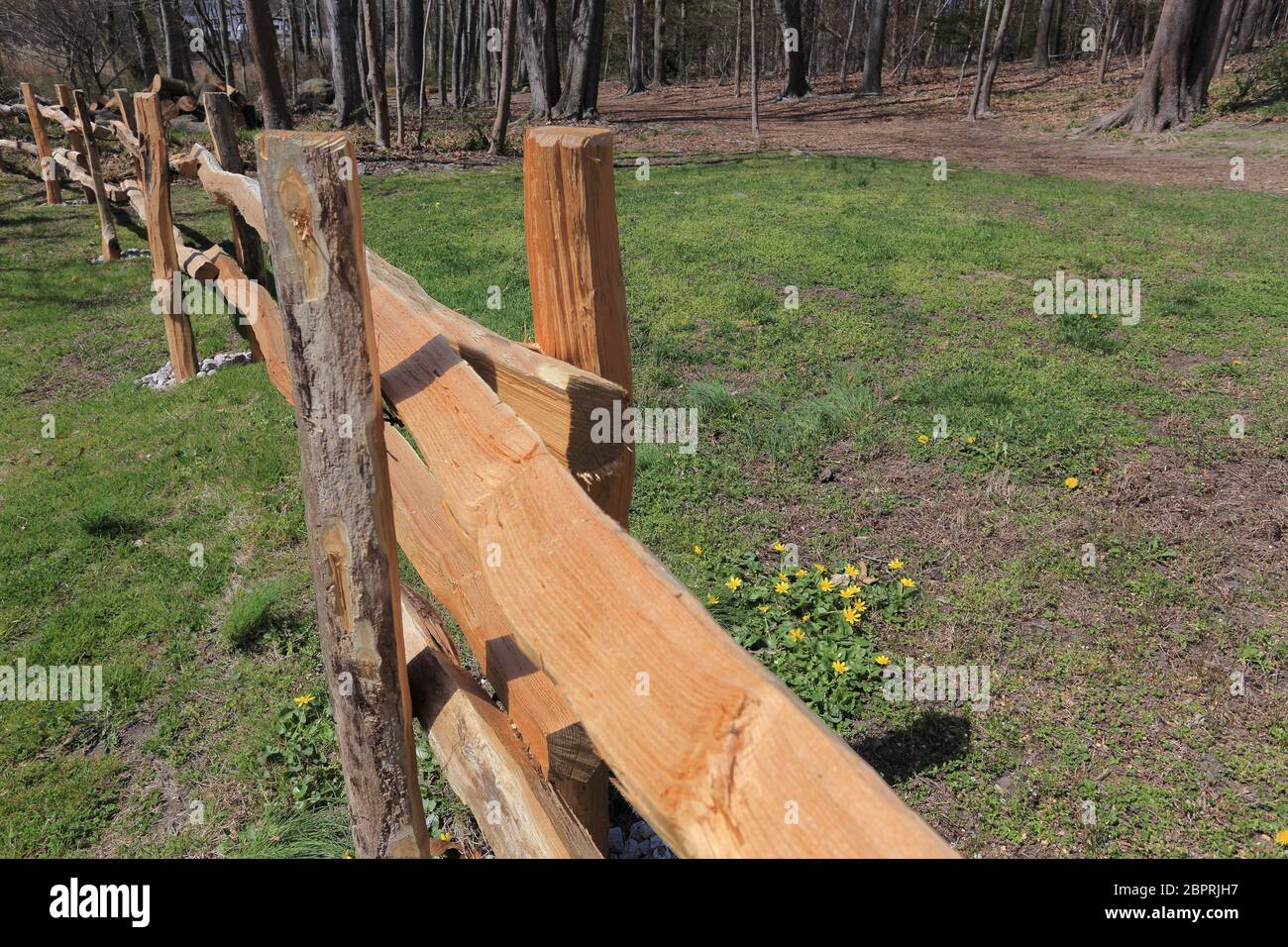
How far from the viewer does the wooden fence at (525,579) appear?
3.17 ft

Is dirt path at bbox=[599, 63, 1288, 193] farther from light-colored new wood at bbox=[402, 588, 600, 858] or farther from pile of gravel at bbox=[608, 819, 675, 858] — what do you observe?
light-colored new wood at bbox=[402, 588, 600, 858]

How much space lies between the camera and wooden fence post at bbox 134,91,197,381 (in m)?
6.68

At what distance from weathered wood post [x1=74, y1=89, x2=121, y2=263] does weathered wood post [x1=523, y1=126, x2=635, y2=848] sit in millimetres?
10728

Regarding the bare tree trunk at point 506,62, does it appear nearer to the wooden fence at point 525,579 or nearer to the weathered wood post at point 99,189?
the weathered wood post at point 99,189

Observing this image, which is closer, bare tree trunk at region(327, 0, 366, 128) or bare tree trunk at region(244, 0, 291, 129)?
bare tree trunk at region(244, 0, 291, 129)

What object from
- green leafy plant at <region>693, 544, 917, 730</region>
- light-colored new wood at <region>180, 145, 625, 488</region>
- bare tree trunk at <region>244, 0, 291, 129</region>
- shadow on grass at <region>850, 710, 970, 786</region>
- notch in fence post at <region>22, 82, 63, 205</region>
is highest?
bare tree trunk at <region>244, 0, 291, 129</region>

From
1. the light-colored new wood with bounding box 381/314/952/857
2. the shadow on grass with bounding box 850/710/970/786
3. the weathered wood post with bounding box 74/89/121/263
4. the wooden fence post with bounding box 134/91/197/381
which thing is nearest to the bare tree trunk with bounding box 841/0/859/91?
the weathered wood post with bounding box 74/89/121/263

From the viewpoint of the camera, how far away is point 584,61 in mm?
18812

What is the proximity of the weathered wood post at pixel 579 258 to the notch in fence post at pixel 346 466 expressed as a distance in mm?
389

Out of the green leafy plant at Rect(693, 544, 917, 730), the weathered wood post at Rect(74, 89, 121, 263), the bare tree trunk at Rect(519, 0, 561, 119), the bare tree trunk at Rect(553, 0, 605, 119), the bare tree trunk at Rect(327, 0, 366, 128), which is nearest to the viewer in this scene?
the green leafy plant at Rect(693, 544, 917, 730)

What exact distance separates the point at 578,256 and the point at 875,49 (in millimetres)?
28334

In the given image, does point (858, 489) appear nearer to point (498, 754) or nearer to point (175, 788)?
point (498, 754)

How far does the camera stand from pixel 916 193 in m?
11.8

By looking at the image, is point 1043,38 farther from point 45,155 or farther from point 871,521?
point 871,521
